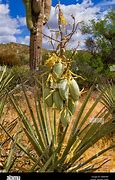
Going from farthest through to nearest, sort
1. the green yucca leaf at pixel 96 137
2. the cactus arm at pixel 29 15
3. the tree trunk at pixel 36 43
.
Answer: the cactus arm at pixel 29 15 < the tree trunk at pixel 36 43 < the green yucca leaf at pixel 96 137

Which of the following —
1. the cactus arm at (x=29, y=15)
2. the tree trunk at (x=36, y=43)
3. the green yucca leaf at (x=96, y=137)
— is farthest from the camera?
the cactus arm at (x=29, y=15)

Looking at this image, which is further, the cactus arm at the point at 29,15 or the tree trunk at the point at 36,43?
the cactus arm at the point at 29,15

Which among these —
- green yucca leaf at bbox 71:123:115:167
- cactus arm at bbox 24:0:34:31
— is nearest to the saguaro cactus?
cactus arm at bbox 24:0:34:31

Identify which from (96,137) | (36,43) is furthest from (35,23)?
(96,137)

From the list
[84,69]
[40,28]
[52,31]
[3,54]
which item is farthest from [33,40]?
[3,54]

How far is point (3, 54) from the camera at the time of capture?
1786 cm

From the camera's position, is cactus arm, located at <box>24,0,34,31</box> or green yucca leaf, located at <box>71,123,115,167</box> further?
cactus arm, located at <box>24,0,34,31</box>

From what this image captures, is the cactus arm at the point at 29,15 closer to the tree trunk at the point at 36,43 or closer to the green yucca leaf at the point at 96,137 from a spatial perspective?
the tree trunk at the point at 36,43

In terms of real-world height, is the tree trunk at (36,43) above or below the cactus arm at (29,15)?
below

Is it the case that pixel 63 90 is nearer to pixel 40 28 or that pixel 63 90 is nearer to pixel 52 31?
pixel 52 31

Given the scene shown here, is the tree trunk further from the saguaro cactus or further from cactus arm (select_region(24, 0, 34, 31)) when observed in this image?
cactus arm (select_region(24, 0, 34, 31))

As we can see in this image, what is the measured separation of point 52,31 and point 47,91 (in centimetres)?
29

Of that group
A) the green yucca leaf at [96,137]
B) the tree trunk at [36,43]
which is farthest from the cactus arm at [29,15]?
the green yucca leaf at [96,137]

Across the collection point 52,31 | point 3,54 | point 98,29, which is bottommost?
point 3,54
